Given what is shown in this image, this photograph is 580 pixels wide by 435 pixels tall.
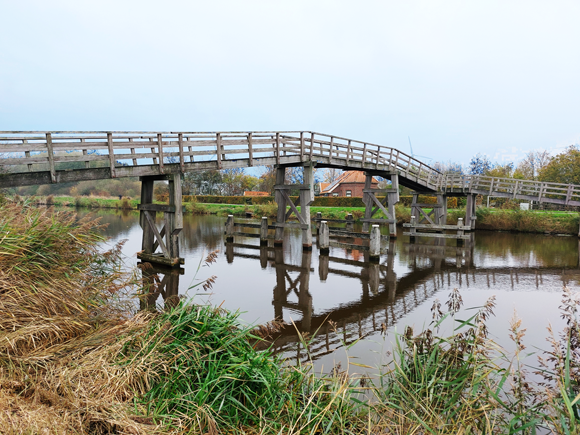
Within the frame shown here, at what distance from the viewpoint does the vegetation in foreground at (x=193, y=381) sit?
9.37 feet

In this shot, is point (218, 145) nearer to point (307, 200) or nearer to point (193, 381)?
point (307, 200)

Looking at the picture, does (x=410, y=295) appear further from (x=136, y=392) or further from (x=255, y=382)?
(x=136, y=392)

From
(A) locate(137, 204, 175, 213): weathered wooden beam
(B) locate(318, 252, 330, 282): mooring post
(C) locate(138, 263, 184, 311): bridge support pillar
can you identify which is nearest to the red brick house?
(B) locate(318, 252, 330, 282): mooring post

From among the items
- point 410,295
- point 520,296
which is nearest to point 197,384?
point 410,295

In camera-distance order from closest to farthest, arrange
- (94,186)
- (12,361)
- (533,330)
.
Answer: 1. (12,361)
2. (533,330)
3. (94,186)

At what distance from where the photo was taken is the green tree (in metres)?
32.5

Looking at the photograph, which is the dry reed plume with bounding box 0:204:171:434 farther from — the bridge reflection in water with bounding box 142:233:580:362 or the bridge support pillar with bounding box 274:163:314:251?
the bridge support pillar with bounding box 274:163:314:251

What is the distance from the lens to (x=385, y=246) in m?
17.4

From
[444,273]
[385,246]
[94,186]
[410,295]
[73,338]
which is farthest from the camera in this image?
[94,186]

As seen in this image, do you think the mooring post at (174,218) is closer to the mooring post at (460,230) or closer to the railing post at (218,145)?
the railing post at (218,145)

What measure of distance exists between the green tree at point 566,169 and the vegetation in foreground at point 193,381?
118 ft

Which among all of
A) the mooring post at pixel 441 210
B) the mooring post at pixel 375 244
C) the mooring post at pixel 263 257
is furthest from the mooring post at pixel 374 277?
the mooring post at pixel 441 210

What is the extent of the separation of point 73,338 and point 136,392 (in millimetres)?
1180

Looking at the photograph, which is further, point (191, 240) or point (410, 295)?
point (191, 240)
